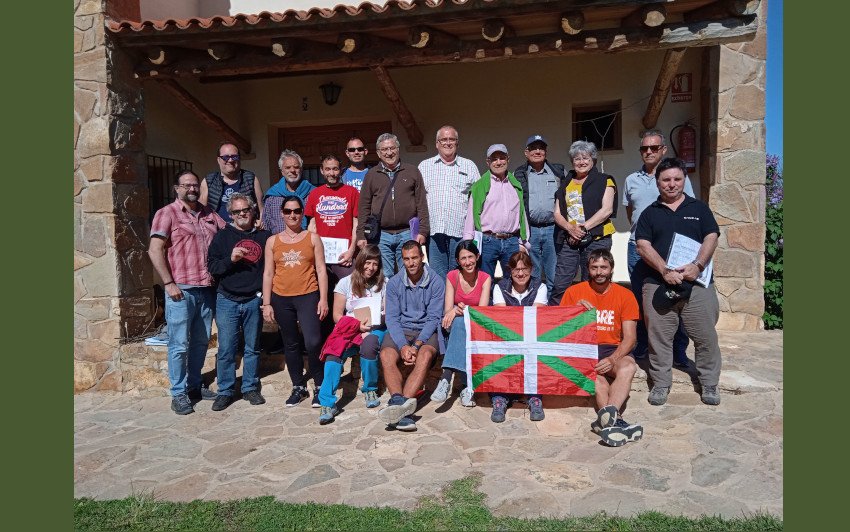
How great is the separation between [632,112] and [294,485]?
19.8 ft

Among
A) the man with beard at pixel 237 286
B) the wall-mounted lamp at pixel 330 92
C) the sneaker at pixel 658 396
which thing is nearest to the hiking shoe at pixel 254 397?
the man with beard at pixel 237 286

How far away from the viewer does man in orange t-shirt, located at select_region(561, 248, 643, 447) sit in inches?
158

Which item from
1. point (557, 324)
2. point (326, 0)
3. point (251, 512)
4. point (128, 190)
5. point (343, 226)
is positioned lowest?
point (251, 512)

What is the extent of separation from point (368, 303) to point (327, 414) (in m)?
0.99

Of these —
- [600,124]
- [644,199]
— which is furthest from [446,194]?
[600,124]

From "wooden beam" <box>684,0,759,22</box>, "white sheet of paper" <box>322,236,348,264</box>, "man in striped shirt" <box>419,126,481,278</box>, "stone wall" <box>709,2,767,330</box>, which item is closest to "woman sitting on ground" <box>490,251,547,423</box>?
"man in striped shirt" <box>419,126,481,278</box>

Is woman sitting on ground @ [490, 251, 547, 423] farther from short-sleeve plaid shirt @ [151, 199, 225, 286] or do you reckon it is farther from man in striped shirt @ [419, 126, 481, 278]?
short-sleeve plaid shirt @ [151, 199, 225, 286]

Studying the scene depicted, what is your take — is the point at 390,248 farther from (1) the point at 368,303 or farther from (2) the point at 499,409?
(2) the point at 499,409

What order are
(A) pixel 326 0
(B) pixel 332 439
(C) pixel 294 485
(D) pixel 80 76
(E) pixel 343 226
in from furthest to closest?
(A) pixel 326 0 < (D) pixel 80 76 < (E) pixel 343 226 < (B) pixel 332 439 < (C) pixel 294 485

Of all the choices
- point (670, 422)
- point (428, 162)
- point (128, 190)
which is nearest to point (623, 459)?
point (670, 422)

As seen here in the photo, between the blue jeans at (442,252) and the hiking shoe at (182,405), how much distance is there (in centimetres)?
255

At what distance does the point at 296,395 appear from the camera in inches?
186

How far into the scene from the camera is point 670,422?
13.1ft

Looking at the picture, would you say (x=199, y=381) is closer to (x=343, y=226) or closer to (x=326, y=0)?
(x=343, y=226)
